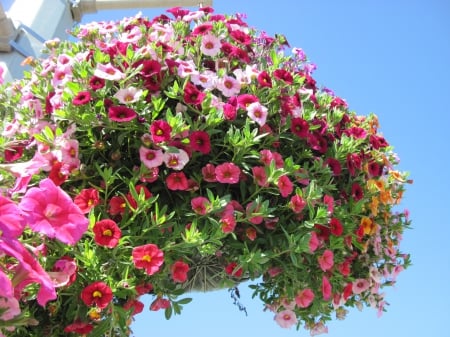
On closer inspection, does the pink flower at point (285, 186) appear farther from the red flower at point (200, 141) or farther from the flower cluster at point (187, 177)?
the red flower at point (200, 141)

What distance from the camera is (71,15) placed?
6.68m

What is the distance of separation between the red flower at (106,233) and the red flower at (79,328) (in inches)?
11.2

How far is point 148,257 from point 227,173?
0.45 m

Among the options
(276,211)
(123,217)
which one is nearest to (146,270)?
(123,217)

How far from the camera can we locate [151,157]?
7.07 ft

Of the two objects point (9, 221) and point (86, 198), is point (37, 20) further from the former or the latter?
point (9, 221)

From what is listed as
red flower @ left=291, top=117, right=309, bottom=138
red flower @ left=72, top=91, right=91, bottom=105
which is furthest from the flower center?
red flower @ left=291, top=117, right=309, bottom=138

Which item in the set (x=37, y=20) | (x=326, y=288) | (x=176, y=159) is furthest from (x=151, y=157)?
(x=37, y=20)

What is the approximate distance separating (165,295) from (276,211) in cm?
55

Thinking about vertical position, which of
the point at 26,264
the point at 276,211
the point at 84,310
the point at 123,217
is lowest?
the point at 26,264

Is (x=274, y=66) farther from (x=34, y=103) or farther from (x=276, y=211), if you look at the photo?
(x=34, y=103)

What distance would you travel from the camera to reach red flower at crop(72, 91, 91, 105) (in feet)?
7.13

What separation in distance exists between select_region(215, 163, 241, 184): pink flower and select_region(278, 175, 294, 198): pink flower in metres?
0.17

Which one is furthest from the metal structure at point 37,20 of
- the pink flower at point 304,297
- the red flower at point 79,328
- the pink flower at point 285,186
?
the red flower at point 79,328
